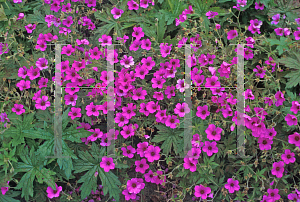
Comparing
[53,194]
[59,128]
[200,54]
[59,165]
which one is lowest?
[53,194]

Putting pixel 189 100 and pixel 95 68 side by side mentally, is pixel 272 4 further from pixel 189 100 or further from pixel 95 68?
pixel 95 68

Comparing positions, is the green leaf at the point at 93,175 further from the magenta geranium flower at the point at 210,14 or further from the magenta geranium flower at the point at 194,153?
the magenta geranium flower at the point at 210,14

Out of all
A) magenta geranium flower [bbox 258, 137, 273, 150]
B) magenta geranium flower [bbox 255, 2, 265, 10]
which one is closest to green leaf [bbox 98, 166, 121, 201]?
magenta geranium flower [bbox 258, 137, 273, 150]

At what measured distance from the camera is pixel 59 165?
2588 mm

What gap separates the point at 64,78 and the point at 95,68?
1.11 feet

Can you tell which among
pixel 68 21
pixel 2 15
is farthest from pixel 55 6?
pixel 2 15

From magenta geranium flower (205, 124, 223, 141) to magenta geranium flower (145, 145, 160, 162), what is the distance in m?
0.49

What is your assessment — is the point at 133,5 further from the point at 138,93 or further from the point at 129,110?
the point at 129,110

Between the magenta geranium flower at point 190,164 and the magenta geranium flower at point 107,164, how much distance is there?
67 centimetres

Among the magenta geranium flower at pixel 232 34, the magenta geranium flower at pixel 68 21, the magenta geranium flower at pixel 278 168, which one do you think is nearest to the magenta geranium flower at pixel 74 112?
the magenta geranium flower at pixel 68 21

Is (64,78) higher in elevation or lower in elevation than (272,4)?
lower

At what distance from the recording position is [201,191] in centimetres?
268

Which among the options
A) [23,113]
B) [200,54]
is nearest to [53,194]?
[23,113]

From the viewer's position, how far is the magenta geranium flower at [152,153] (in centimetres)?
268
